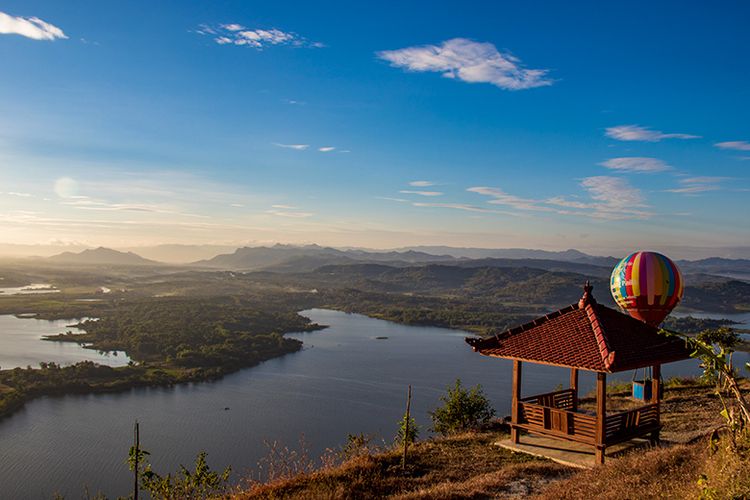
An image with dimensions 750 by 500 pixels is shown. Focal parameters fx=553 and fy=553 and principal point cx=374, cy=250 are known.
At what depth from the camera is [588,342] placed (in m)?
11.5

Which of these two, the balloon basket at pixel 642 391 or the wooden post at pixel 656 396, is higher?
the wooden post at pixel 656 396

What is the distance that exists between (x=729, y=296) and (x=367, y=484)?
197 metres

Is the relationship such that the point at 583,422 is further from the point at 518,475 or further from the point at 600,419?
the point at 518,475

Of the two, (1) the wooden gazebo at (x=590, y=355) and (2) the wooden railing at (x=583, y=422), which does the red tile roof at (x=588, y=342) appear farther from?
(2) the wooden railing at (x=583, y=422)

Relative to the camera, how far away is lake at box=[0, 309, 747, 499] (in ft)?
147

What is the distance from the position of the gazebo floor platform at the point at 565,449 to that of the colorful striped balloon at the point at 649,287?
7.38m

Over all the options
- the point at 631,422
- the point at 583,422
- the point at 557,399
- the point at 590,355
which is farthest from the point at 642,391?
the point at 590,355

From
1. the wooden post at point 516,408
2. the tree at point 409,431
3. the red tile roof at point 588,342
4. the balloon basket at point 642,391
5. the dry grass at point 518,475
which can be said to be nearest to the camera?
the dry grass at point 518,475

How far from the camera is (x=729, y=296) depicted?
17200cm

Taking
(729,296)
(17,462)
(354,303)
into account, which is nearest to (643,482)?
(17,462)

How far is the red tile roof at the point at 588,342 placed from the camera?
36.4 feet

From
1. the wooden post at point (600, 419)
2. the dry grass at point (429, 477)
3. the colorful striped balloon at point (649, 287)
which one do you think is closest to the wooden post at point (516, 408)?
the dry grass at point (429, 477)

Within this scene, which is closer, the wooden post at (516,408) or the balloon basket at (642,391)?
the wooden post at (516,408)

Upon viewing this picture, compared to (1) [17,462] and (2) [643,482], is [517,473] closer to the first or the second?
(2) [643,482]
